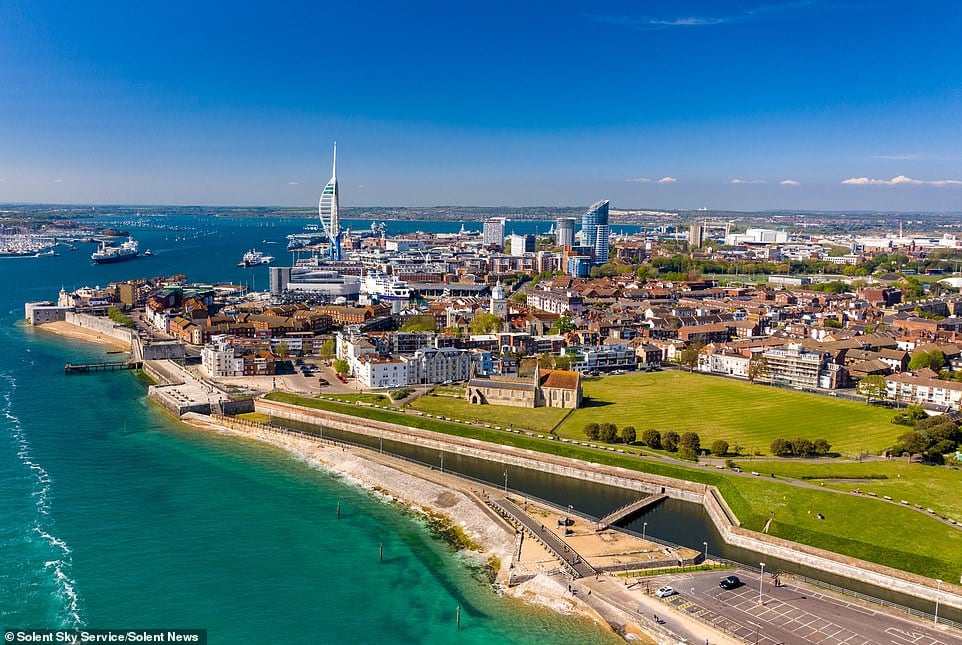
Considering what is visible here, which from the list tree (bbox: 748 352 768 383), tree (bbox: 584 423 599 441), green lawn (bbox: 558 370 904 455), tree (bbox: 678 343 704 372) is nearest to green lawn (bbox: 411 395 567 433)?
green lawn (bbox: 558 370 904 455)

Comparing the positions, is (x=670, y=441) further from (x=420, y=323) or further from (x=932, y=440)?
(x=420, y=323)

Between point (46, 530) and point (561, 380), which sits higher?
point (561, 380)

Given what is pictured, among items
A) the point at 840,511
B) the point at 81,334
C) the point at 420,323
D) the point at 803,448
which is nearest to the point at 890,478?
the point at 803,448

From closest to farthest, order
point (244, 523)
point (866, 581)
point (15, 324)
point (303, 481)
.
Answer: point (866, 581) → point (244, 523) → point (303, 481) → point (15, 324)

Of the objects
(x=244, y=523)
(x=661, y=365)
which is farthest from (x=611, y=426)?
(x=661, y=365)

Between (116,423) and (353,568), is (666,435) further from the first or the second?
(116,423)

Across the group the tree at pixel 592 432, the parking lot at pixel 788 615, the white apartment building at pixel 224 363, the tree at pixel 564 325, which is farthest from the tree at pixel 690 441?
the white apartment building at pixel 224 363
